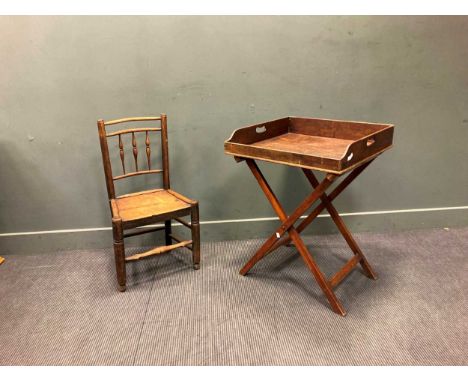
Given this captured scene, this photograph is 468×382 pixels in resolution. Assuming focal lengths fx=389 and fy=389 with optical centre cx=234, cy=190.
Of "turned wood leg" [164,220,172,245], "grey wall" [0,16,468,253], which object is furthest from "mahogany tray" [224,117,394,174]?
"turned wood leg" [164,220,172,245]

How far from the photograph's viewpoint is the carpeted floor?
68.7 inches

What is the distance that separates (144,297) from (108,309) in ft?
0.64

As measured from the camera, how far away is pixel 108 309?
80.9 inches

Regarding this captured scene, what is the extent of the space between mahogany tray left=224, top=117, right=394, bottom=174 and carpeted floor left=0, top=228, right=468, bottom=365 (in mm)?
789

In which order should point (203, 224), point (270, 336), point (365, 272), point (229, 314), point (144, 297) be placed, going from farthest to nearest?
point (203, 224) → point (365, 272) → point (144, 297) → point (229, 314) → point (270, 336)

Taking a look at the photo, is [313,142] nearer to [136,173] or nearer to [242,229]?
[242,229]

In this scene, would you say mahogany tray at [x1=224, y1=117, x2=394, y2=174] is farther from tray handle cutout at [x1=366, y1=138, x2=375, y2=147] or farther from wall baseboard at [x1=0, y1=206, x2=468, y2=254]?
wall baseboard at [x1=0, y1=206, x2=468, y2=254]

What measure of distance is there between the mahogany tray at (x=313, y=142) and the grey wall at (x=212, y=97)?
32 centimetres

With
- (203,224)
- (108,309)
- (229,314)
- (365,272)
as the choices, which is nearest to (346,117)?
(365,272)

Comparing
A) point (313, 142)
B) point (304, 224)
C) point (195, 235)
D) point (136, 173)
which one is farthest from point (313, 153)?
point (136, 173)

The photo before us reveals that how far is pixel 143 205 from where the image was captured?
7.35 ft

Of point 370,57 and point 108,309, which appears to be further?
point 370,57

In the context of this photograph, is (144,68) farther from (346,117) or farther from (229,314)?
(229,314)

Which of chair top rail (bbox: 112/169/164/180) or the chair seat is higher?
chair top rail (bbox: 112/169/164/180)
